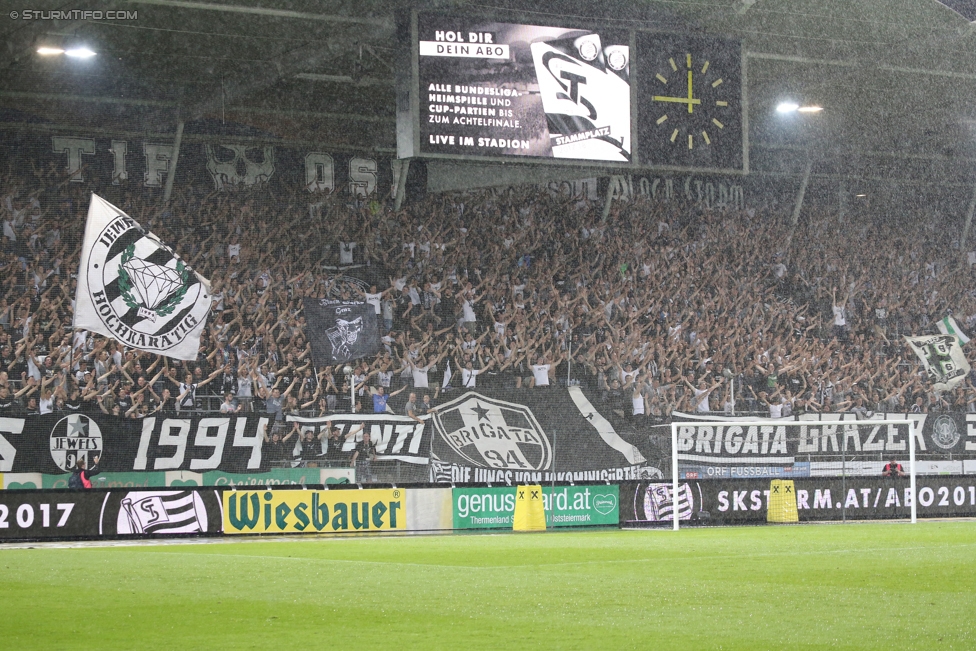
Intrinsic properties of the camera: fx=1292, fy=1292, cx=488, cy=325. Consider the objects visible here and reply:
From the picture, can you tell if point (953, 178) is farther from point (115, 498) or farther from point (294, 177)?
point (115, 498)

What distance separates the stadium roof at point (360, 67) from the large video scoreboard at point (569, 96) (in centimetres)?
56

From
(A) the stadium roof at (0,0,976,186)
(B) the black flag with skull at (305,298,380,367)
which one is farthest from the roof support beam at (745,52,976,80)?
(B) the black flag with skull at (305,298,380,367)

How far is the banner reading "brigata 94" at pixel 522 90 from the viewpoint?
57.0 ft

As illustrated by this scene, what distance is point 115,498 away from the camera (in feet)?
67.0

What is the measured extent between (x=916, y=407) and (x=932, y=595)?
2183 cm

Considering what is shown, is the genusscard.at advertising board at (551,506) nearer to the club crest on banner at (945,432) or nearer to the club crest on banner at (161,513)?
the club crest on banner at (161,513)

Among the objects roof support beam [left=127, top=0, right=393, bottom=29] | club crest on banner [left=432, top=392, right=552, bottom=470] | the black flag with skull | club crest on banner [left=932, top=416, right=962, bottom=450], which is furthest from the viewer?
club crest on banner [left=932, top=416, right=962, bottom=450]

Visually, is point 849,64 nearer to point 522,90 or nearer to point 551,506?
point 551,506

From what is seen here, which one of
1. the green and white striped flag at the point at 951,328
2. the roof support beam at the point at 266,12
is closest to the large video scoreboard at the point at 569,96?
the roof support beam at the point at 266,12

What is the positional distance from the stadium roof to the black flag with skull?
484 centimetres

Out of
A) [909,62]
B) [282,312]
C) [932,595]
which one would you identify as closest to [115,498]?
[282,312]

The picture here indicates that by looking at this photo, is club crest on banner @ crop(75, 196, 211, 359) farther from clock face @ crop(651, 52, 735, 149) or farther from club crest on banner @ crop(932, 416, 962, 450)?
club crest on banner @ crop(932, 416, 962, 450)

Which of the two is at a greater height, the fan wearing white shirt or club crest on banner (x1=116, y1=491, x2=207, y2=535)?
the fan wearing white shirt

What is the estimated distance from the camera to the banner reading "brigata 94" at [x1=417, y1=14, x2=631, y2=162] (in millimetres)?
17359
